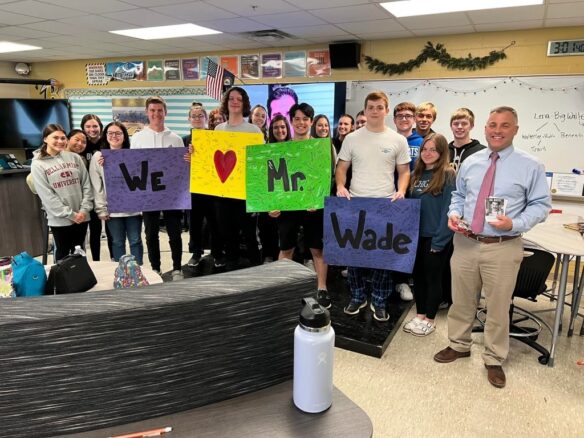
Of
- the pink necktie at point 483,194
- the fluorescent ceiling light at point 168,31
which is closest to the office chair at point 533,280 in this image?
the pink necktie at point 483,194

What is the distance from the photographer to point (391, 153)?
9.47 ft

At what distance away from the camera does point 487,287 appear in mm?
2514

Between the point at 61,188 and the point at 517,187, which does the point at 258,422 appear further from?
the point at 61,188

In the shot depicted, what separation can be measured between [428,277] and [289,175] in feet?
4.05

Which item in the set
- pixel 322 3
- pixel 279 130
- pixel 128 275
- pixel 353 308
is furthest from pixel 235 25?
pixel 128 275

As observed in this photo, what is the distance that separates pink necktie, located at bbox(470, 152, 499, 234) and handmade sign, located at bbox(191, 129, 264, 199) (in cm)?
163

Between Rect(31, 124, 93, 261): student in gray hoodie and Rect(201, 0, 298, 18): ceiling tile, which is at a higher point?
Rect(201, 0, 298, 18): ceiling tile

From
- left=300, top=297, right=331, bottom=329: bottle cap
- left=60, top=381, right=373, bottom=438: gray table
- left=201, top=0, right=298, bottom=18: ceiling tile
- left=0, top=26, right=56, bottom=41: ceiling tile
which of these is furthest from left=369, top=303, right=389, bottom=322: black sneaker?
left=0, top=26, right=56, bottom=41: ceiling tile

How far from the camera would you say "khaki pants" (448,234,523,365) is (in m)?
2.42

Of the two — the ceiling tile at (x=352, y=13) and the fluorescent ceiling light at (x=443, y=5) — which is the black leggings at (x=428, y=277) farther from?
the ceiling tile at (x=352, y=13)

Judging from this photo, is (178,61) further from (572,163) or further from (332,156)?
(572,163)

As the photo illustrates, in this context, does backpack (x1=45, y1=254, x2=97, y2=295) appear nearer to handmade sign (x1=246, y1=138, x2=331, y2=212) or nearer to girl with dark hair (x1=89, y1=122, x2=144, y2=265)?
handmade sign (x1=246, y1=138, x2=331, y2=212)

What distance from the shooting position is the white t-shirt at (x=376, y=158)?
2896 millimetres

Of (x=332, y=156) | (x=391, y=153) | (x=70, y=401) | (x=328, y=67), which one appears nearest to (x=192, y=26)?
(x=328, y=67)
